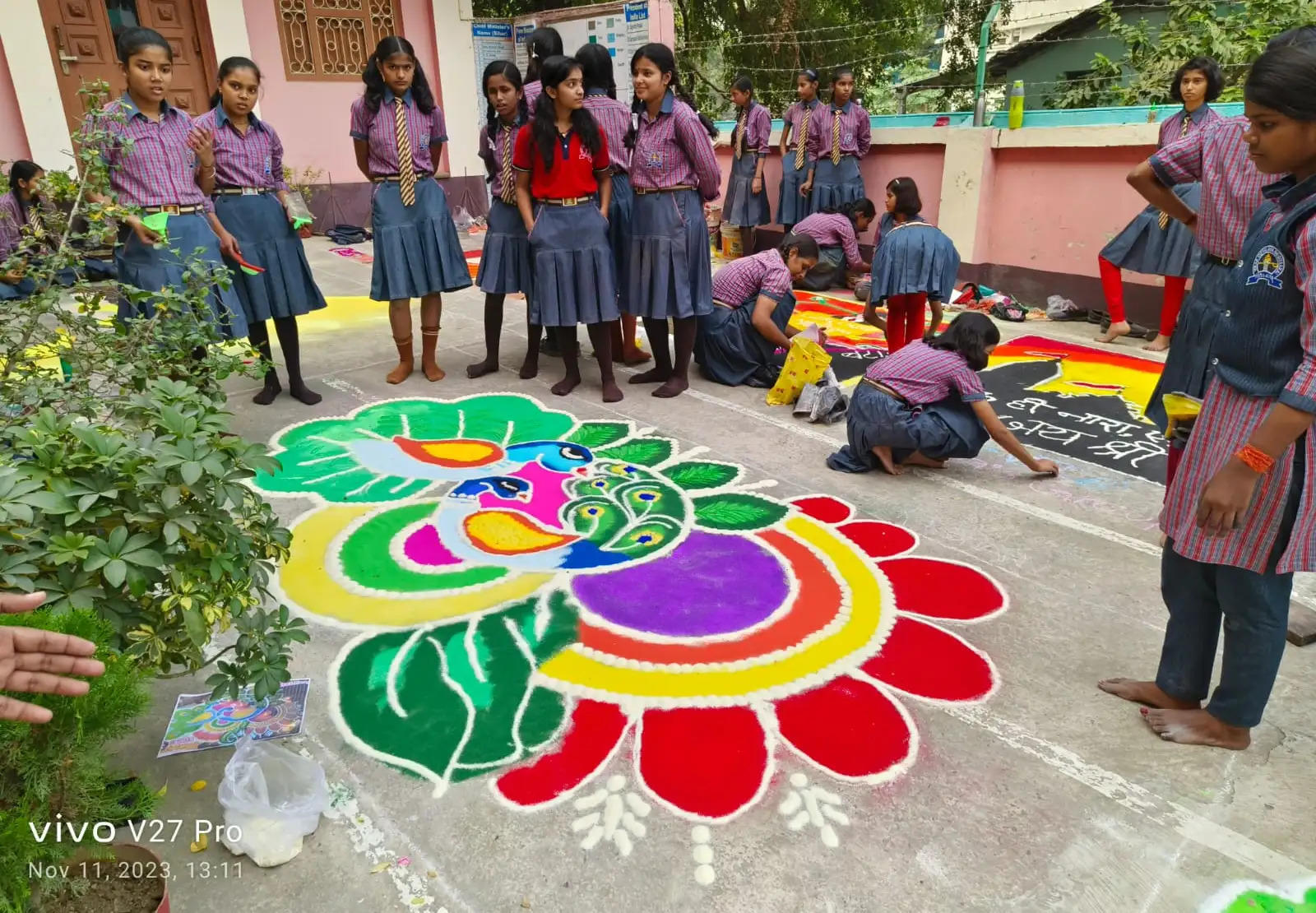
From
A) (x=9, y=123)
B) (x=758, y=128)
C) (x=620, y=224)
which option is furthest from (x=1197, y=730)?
(x=9, y=123)

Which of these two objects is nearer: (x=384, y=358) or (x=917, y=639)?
(x=917, y=639)

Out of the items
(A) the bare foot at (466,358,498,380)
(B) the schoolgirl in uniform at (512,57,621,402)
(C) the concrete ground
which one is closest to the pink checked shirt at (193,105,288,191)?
(B) the schoolgirl in uniform at (512,57,621,402)

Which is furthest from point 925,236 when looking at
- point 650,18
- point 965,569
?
point 650,18

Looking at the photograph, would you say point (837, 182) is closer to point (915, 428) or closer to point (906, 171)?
point (906, 171)

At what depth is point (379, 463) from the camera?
3533mm

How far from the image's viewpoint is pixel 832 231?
6586 mm

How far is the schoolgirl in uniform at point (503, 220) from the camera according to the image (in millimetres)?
4195

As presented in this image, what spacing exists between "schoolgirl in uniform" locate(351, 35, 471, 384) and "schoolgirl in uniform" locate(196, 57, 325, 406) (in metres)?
0.36

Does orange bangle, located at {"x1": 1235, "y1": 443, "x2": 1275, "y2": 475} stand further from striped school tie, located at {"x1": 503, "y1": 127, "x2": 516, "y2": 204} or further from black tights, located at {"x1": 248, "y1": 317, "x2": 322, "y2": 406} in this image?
black tights, located at {"x1": 248, "y1": 317, "x2": 322, "y2": 406}

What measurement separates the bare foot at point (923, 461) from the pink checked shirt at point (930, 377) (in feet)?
0.73

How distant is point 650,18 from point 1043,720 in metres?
6.83

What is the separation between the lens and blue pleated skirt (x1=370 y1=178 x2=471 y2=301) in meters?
4.18

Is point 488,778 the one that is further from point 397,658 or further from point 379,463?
point 379,463

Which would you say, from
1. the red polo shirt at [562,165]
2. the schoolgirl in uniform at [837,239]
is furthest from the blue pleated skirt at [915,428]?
the schoolgirl in uniform at [837,239]
